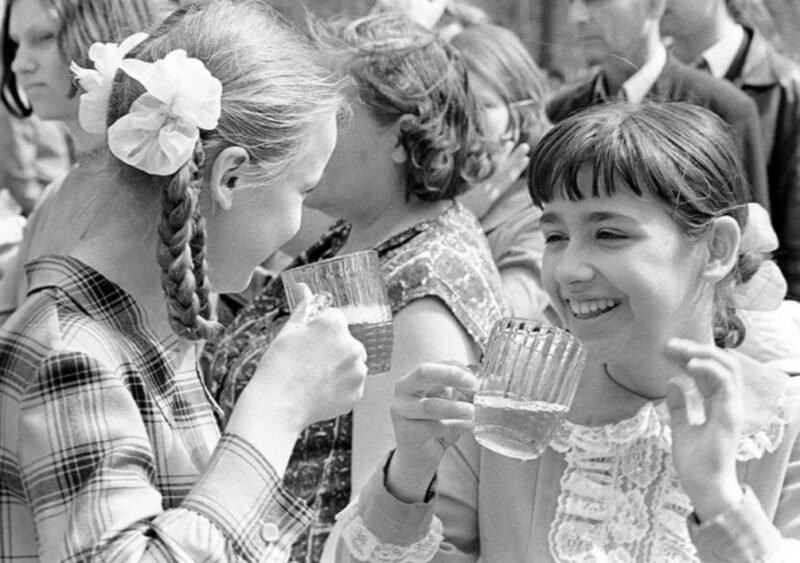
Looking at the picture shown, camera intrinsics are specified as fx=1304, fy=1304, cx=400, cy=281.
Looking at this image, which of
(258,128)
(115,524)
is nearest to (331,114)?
(258,128)

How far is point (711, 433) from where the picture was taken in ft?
6.77

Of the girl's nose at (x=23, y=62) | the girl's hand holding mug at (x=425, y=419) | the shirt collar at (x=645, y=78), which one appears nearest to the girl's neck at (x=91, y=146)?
the girl's nose at (x=23, y=62)

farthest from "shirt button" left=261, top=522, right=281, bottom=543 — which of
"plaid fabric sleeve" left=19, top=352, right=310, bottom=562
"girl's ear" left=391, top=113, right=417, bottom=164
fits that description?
"girl's ear" left=391, top=113, right=417, bottom=164

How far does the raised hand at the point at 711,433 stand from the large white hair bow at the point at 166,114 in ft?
2.85

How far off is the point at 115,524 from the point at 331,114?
904mm

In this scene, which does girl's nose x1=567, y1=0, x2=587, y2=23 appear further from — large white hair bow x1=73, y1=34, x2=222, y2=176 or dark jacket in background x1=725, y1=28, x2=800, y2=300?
large white hair bow x1=73, y1=34, x2=222, y2=176

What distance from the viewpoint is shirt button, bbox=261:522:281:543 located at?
6.91 feet

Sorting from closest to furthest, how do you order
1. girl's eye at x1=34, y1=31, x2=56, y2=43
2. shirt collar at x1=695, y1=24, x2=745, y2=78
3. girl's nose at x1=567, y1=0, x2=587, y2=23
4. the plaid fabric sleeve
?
the plaid fabric sleeve < girl's eye at x1=34, y1=31, x2=56, y2=43 < shirt collar at x1=695, y1=24, x2=745, y2=78 < girl's nose at x1=567, y1=0, x2=587, y2=23

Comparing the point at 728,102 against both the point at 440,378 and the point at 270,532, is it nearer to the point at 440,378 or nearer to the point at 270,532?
the point at 440,378

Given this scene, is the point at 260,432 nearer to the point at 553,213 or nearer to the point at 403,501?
the point at 403,501

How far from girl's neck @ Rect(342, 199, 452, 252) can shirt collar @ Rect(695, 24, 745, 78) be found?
2.01 meters

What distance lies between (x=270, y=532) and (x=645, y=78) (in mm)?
3037

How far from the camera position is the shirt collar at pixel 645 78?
4.66 meters

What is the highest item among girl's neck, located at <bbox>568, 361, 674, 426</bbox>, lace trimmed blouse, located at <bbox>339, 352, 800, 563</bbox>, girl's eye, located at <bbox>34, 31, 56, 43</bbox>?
girl's eye, located at <bbox>34, 31, 56, 43</bbox>
